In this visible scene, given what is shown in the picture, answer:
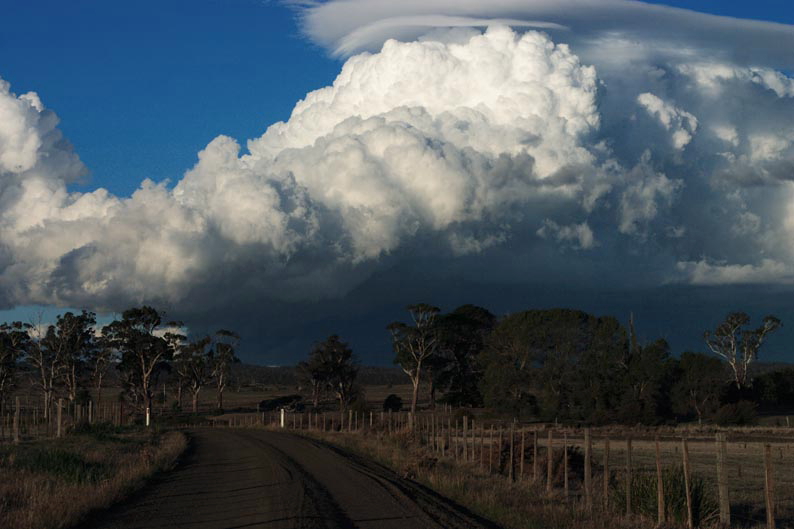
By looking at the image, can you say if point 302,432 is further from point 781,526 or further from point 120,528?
point 120,528

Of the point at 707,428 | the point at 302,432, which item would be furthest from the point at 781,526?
the point at 707,428

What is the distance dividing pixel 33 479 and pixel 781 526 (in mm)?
19354

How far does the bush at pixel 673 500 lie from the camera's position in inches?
759

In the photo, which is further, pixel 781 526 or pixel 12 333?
pixel 12 333

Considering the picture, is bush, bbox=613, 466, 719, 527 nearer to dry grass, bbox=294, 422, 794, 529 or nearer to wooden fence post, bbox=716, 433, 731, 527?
dry grass, bbox=294, 422, 794, 529

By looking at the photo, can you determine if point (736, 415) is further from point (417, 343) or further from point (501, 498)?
point (501, 498)

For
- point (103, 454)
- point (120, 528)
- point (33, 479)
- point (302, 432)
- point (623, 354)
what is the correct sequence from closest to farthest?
point (120, 528) → point (33, 479) → point (103, 454) → point (302, 432) → point (623, 354)

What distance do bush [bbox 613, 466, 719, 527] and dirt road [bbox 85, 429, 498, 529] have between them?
4437 mm

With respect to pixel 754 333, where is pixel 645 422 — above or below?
below

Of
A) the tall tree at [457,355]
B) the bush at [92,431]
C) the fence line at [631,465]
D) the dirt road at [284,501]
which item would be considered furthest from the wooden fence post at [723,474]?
the tall tree at [457,355]

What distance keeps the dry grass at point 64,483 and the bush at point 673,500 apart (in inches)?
482

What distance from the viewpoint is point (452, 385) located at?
308ft

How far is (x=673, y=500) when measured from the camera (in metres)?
19.5

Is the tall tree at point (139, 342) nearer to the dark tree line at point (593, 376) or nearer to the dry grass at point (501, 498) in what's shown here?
the dark tree line at point (593, 376)
